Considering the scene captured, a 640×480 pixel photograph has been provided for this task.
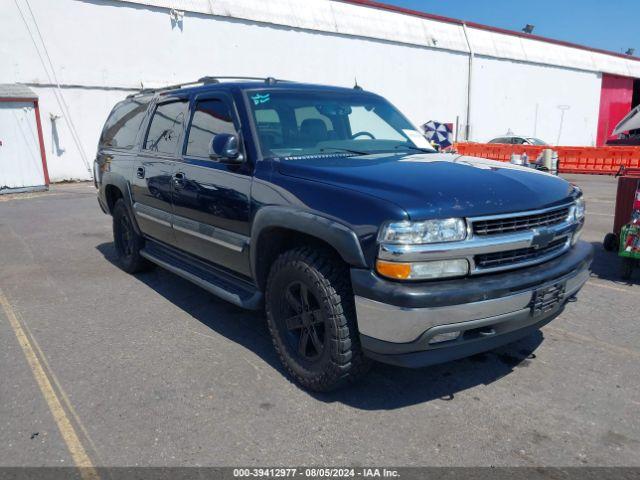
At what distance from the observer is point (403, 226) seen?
257 cm

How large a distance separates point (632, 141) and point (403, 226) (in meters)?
5.37

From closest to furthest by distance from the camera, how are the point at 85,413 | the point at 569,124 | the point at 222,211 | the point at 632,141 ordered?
1. the point at 85,413
2. the point at 222,211
3. the point at 632,141
4. the point at 569,124

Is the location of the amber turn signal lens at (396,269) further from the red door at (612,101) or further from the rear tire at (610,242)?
the red door at (612,101)

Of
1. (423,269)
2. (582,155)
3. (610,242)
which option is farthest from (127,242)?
(582,155)

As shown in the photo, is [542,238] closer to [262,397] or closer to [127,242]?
[262,397]

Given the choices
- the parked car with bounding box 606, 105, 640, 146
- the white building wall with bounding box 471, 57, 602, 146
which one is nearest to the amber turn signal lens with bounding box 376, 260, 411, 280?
the parked car with bounding box 606, 105, 640, 146

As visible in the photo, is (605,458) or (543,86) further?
(543,86)

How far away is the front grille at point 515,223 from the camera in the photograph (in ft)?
8.93

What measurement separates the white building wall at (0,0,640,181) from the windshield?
1425 centimetres

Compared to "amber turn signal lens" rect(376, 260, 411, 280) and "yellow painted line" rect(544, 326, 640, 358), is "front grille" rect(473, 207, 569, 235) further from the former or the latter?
"yellow painted line" rect(544, 326, 640, 358)

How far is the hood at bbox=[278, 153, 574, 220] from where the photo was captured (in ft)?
8.81

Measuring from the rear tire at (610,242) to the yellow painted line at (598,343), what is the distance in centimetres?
331

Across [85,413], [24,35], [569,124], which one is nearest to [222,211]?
[85,413]

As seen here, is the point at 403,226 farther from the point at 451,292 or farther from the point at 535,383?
the point at 535,383
